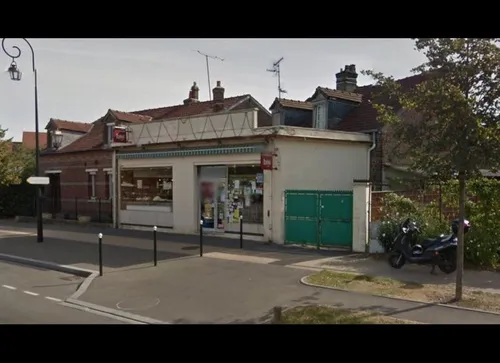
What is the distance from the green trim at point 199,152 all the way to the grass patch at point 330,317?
8436 millimetres

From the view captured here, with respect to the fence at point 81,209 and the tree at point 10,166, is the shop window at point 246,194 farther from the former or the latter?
the tree at point 10,166

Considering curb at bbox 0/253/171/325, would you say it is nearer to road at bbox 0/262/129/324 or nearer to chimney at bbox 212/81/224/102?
road at bbox 0/262/129/324

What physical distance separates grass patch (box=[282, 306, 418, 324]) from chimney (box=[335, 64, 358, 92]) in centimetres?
1751

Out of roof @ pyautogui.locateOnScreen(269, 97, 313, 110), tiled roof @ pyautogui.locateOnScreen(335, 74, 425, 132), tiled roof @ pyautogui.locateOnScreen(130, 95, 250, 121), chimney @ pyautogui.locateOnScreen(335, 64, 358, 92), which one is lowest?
tiled roof @ pyautogui.locateOnScreen(335, 74, 425, 132)

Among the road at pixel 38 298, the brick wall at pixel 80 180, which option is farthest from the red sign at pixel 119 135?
the road at pixel 38 298

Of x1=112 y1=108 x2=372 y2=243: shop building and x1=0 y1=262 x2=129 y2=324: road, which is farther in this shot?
x1=112 y1=108 x2=372 y2=243: shop building

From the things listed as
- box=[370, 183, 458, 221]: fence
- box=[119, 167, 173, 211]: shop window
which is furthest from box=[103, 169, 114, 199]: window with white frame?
box=[370, 183, 458, 221]: fence

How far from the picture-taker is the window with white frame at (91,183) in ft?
74.8

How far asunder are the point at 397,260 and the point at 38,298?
7.38m

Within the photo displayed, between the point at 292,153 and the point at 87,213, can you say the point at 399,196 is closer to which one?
the point at 292,153

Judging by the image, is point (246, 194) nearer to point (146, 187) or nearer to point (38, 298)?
point (146, 187)

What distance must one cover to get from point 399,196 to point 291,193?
10.7ft

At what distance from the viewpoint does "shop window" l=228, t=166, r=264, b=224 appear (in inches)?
579
